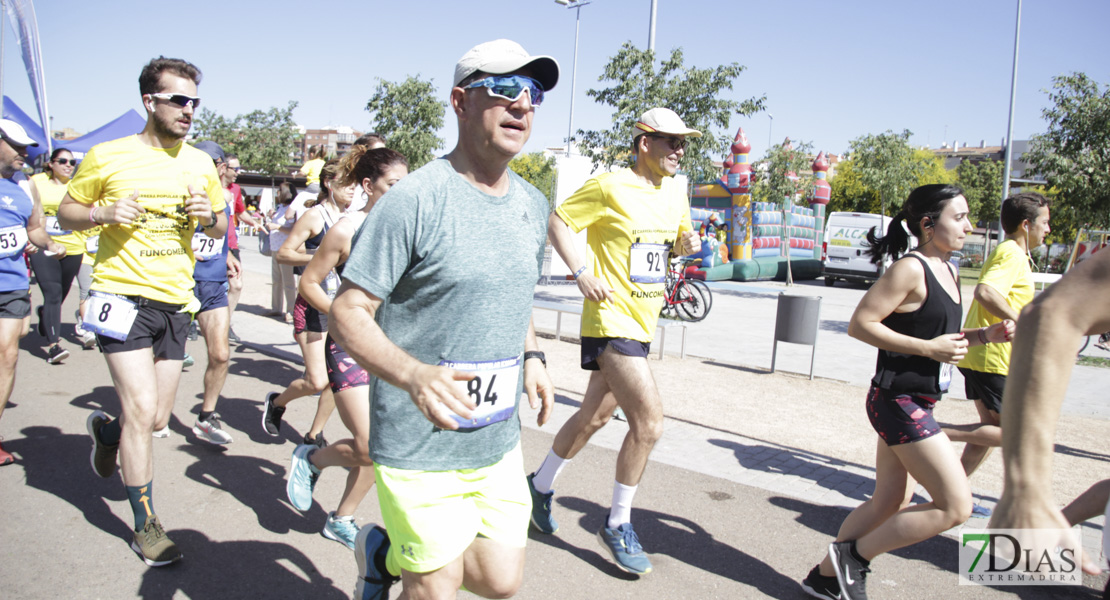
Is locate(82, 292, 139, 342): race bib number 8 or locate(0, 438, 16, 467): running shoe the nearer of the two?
locate(82, 292, 139, 342): race bib number 8

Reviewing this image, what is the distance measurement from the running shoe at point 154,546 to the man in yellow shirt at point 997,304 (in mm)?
3982

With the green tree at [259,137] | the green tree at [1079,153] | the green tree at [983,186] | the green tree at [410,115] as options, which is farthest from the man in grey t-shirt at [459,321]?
the green tree at [983,186]

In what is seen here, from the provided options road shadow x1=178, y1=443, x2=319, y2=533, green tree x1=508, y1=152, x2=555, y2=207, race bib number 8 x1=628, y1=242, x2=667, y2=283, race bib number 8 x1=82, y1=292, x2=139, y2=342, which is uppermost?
green tree x1=508, y1=152, x2=555, y2=207

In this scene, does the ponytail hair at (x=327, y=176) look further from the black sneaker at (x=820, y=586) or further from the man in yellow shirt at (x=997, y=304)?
the man in yellow shirt at (x=997, y=304)

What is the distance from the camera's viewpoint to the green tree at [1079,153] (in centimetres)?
957

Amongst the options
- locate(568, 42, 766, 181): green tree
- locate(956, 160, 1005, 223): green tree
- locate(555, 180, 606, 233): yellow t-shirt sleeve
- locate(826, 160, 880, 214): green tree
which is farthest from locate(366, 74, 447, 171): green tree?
locate(956, 160, 1005, 223): green tree

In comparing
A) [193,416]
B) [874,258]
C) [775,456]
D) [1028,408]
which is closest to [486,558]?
[1028,408]

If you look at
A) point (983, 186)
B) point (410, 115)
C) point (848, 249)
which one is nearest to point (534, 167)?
point (983, 186)

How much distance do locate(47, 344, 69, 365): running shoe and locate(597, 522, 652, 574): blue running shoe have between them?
21.7 feet

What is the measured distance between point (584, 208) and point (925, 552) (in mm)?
2547

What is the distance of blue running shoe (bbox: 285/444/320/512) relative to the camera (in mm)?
3707

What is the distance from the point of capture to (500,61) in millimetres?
2064

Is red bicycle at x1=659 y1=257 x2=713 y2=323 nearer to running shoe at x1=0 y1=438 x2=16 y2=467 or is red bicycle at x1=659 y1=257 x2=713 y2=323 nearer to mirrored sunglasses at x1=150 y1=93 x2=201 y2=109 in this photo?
running shoe at x1=0 y1=438 x2=16 y2=467

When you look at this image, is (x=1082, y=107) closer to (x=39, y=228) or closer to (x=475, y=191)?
(x=475, y=191)
